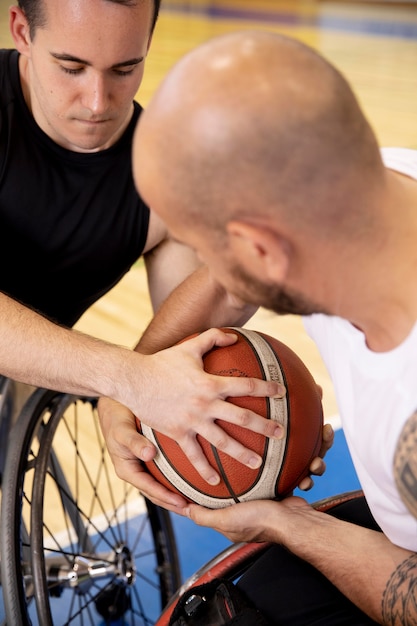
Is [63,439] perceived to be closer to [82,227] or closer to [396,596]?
[82,227]

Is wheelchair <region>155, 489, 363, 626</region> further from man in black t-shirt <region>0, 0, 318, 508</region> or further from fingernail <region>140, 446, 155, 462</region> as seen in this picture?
fingernail <region>140, 446, 155, 462</region>

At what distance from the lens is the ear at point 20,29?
190cm

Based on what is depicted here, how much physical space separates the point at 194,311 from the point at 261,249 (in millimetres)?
749

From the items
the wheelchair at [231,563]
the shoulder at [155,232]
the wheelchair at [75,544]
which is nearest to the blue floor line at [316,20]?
the wheelchair at [75,544]

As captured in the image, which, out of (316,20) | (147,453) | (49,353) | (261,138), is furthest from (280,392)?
(316,20)

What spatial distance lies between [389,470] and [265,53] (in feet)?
2.20

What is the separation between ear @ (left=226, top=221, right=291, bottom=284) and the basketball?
0.43m

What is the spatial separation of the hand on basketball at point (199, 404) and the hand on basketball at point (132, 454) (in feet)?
0.20

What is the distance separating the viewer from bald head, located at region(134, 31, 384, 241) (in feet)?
3.54

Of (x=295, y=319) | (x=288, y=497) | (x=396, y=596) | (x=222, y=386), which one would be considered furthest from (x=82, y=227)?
(x=295, y=319)

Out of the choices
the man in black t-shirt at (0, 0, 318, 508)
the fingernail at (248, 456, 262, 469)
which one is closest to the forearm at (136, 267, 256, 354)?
the man in black t-shirt at (0, 0, 318, 508)

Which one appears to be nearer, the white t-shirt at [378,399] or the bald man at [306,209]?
the bald man at [306,209]

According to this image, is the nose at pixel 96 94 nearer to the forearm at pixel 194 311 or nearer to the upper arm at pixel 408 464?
the forearm at pixel 194 311

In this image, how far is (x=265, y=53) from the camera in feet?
3.67
